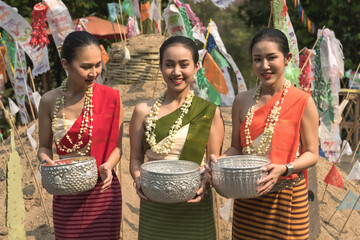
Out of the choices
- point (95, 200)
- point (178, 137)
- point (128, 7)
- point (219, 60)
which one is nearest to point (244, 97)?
point (178, 137)

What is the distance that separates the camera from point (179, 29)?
13.4 feet

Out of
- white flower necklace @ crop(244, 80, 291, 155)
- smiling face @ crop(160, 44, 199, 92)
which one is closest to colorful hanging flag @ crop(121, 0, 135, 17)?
smiling face @ crop(160, 44, 199, 92)

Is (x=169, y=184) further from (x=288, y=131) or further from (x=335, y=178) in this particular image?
(x=335, y=178)

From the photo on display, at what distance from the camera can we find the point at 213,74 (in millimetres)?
4184

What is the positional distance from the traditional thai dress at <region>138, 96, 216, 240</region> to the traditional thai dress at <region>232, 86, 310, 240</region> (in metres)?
0.19

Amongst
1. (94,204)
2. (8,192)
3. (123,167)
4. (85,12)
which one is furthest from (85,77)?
(85,12)

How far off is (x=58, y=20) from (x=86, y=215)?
2272 mm

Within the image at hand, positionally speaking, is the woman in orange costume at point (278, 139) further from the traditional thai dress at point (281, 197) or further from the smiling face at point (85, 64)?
the smiling face at point (85, 64)

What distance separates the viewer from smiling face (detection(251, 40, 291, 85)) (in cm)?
216

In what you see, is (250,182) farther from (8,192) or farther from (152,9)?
(152,9)

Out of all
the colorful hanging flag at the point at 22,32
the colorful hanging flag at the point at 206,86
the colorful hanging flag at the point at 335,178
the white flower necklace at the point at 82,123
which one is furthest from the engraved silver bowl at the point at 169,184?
the colorful hanging flag at the point at 22,32

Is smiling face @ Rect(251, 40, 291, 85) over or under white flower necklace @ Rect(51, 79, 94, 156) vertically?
over

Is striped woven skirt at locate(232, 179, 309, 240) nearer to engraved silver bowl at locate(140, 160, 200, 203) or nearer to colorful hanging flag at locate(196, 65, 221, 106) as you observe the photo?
engraved silver bowl at locate(140, 160, 200, 203)

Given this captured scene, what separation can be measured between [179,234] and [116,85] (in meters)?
3.50
